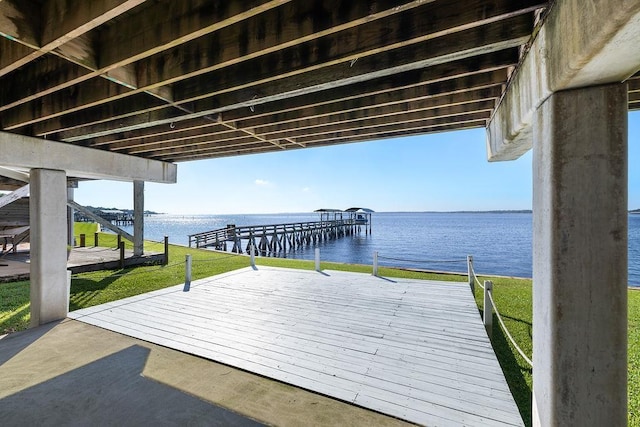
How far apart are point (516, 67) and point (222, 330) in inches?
216

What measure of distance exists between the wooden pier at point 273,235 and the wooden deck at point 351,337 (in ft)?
21.1

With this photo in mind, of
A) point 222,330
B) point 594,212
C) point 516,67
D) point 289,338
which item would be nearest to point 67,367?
point 222,330

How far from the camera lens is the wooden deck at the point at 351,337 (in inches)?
133

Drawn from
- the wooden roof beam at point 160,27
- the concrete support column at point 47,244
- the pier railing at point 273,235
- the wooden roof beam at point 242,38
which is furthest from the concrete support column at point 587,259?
the pier railing at point 273,235

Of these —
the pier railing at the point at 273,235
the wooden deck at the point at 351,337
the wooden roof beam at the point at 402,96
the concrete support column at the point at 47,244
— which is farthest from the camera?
the pier railing at the point at 273,235

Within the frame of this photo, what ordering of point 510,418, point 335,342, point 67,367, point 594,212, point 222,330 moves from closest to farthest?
point 594,212, point 510,418, point 67,367, point 335,342, point 222,330

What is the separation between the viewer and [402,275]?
403 inches

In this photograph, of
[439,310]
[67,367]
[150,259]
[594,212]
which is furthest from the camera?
[150,259]

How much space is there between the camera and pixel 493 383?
3.57 meters

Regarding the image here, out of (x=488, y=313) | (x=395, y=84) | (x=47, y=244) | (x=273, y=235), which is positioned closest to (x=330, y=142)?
(x=395, y=84)

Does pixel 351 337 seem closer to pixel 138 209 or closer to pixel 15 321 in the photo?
pixel 15 321

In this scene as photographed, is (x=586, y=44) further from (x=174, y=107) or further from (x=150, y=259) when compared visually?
(x=150, y=259)

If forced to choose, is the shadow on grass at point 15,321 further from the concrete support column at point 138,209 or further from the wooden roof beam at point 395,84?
the concrete support column at point 138,209

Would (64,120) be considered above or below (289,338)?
above
